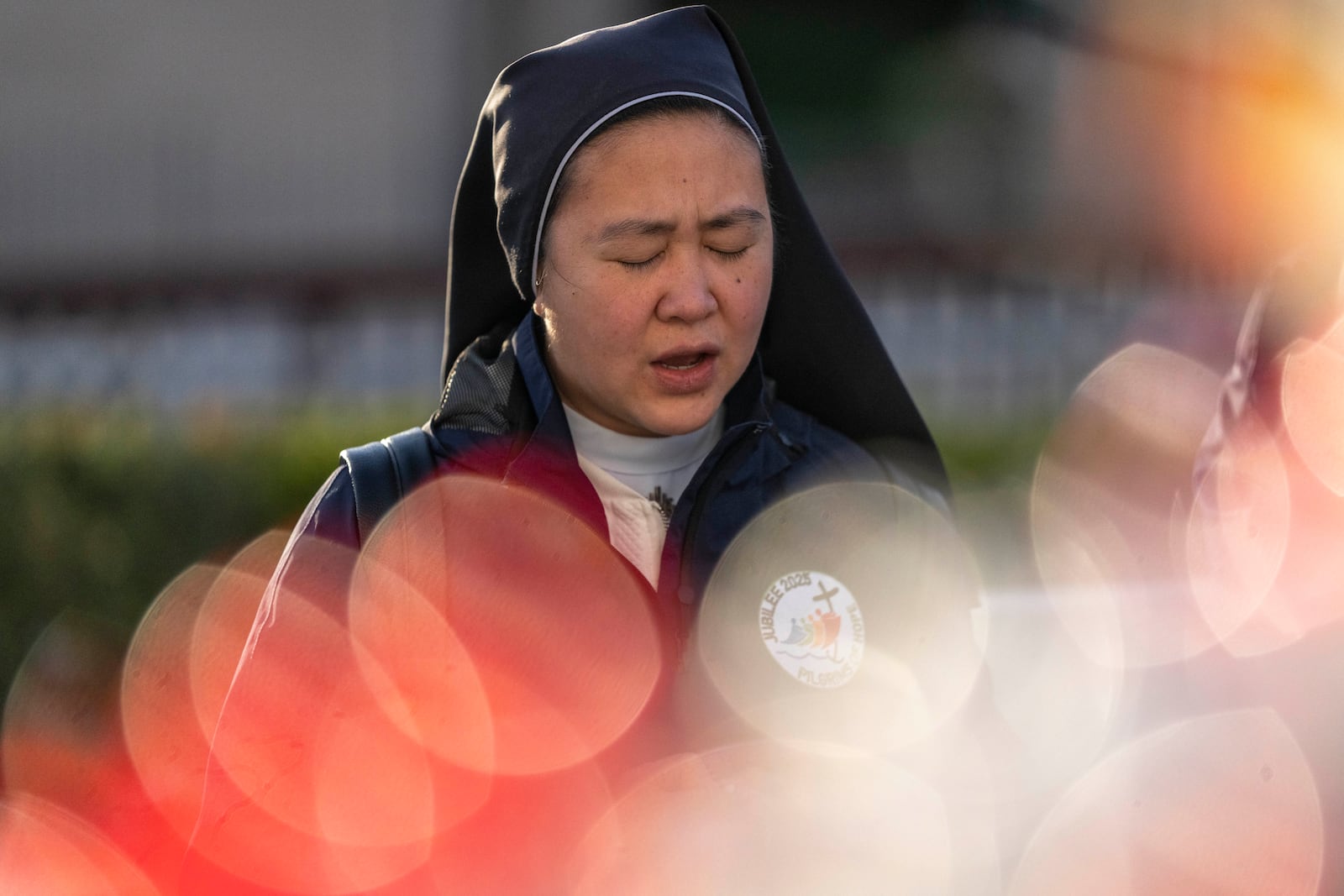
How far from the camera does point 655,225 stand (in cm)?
219

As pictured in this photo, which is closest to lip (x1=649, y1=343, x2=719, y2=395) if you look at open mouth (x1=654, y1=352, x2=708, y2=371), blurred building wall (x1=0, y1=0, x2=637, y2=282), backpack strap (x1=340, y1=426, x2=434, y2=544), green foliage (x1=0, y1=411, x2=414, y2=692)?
open mouth (x1=654, y1=352, x2=708, y2=371)

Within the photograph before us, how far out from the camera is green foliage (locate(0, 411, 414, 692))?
4.23 metres

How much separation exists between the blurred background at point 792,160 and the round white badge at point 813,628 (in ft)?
12.8

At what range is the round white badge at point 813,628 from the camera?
2.33 meters

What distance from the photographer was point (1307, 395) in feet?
8.97

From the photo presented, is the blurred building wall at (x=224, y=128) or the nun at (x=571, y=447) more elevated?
the nun at (x=571, y=447)

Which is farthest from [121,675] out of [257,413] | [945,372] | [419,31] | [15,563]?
[419,31]

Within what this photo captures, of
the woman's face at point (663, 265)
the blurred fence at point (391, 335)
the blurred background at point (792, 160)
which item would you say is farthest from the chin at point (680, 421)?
the blurred background at point (792, 160)

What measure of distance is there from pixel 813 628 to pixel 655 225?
2.29 feet

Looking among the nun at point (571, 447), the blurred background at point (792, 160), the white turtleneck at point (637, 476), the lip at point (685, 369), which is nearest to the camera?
the nun at point (571, 447)

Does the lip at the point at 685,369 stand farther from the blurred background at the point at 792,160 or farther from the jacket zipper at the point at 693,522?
the blurred background at the point at 792,160

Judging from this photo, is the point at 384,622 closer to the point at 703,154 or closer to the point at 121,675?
the point at 703,154

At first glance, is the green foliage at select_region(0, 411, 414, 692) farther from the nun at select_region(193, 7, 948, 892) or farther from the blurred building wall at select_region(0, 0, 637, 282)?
the blurred building wall at select_region(0, 0, 637, 282)

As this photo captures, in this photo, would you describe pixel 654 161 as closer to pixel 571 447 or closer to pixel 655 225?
pixel 655 225
